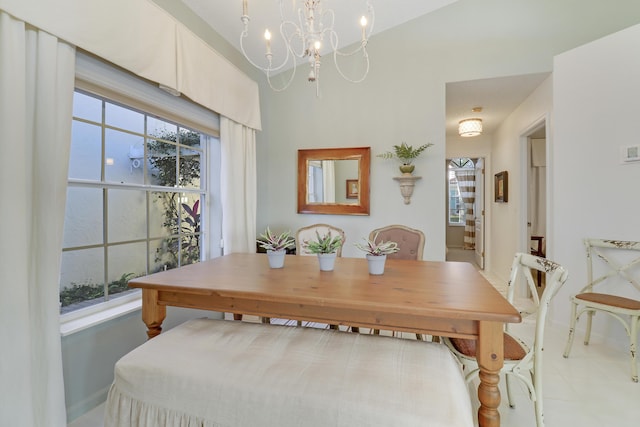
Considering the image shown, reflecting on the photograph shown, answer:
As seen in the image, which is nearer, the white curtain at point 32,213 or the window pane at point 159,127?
the white curtain at point 32,213

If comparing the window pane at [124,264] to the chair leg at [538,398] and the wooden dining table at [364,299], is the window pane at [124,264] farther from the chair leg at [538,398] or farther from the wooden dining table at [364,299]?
the chair leg at [538,398]

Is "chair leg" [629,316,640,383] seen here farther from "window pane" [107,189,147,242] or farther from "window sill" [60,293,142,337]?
"window pane" [107,189,147,242]

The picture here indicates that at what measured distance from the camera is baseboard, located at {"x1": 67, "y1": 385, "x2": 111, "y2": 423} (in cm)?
162

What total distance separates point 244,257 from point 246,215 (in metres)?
0.94

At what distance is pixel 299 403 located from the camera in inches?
A: 40.9

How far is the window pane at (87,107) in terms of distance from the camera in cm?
171

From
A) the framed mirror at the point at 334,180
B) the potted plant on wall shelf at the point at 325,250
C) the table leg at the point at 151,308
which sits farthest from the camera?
the framed mirror at the point at 334,180

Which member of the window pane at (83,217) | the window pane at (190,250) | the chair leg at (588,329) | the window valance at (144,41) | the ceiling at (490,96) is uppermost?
the ceiling at (490,96)

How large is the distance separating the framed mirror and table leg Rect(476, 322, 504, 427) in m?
2.35

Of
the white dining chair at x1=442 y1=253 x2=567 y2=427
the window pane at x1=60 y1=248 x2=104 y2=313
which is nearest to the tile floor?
the white dining chair at x1=442 y1=253 x2=567 y2=427

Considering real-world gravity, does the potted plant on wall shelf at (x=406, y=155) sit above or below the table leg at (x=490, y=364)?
above

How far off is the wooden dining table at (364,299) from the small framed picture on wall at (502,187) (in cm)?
318

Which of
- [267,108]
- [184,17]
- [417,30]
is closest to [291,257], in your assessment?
[184,17]

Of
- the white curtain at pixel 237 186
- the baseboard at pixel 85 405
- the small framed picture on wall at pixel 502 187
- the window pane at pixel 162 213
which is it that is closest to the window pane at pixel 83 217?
the window pane at pixel 162 213
